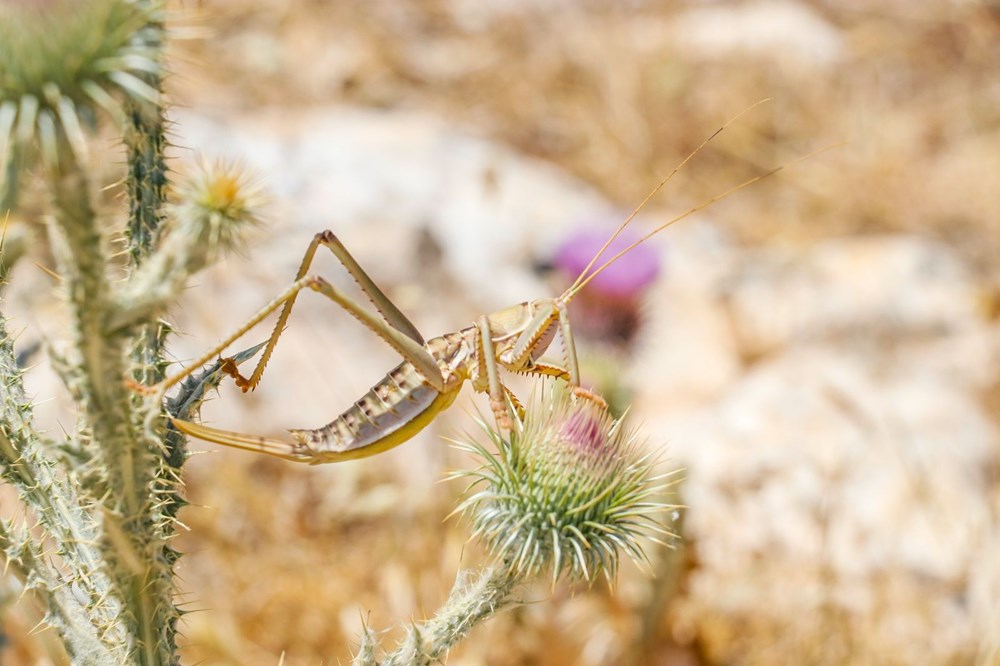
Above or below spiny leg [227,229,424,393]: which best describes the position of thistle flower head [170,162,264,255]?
below

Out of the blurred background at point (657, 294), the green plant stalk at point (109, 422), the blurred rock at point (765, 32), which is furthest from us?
the blurred rock at point (765, 32)

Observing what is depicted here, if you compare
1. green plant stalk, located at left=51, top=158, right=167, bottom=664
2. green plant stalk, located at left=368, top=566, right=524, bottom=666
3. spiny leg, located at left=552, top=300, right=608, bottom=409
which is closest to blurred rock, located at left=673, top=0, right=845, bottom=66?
spiny leg, located at left=552, top=300, right=608, bottom=409

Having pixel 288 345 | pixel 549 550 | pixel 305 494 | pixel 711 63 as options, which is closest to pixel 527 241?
pixel 288 345

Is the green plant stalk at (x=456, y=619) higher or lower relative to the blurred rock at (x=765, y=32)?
lower

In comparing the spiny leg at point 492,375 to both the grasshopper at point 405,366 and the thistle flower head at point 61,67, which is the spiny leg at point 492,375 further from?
the thistle flower head at point 61,67

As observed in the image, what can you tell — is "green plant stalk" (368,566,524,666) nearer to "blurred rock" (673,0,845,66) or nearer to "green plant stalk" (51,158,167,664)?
"green plant stalk" (51,158,167,664)

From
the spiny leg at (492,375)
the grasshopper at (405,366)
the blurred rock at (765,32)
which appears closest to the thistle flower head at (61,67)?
the grasshopper at (405,366)

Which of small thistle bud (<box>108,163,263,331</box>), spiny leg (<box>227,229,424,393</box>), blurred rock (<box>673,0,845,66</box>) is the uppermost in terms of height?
blurred rock (<box>673,0,845,66</box>)
